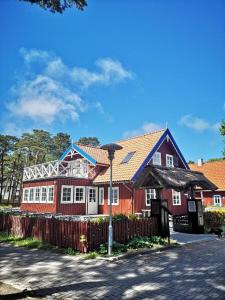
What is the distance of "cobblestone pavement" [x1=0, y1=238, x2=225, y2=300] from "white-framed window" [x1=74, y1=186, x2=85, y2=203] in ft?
40.2

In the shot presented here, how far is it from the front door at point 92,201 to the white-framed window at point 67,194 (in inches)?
72.7

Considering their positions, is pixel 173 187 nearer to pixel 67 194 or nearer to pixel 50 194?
pixel 67 194

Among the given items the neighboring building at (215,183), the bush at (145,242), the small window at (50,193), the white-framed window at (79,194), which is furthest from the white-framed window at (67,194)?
the neighboring building at (215,183)

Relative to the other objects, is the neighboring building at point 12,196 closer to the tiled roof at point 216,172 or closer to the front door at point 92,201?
the front door at point 92,201

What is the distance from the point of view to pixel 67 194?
21219 millimetres

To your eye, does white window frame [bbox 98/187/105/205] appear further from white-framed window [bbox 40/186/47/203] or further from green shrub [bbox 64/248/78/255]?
green shrub [bbox 64/248/78/255]

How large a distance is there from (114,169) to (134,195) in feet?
10.9

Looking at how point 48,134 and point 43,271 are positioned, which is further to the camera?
point 48,134

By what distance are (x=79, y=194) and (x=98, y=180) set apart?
2.01 m

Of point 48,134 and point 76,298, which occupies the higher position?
point 48,134

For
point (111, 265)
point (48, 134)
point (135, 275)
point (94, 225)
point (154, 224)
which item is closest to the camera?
point (135, 275)

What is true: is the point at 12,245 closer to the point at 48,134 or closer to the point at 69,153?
the point at 69,153

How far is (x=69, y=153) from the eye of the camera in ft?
86.5

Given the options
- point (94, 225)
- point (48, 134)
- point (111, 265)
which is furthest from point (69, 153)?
point (48, 134)
